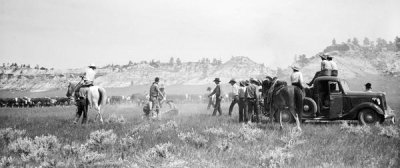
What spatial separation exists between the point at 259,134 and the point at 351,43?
535ft

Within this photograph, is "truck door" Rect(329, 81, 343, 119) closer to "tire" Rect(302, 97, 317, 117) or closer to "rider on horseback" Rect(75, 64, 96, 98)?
"tire" Rect(302, 97, 317, 117)

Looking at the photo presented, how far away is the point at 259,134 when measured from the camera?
27.0 feet

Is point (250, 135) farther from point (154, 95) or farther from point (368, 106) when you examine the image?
point (154, 95)

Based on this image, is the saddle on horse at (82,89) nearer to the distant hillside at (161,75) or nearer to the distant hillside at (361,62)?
the distant hillside at (361,62)

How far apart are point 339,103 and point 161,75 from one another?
130 meters

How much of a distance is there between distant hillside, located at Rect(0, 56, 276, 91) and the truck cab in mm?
112051

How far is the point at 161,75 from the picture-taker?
140 m

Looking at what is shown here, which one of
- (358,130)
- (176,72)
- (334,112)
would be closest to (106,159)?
(358,130)

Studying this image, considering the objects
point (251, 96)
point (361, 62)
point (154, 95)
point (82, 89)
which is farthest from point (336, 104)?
point (361, 62)

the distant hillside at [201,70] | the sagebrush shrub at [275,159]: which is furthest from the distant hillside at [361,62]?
the sagebrush shrub at [275,159]

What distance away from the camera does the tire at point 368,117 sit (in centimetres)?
1099

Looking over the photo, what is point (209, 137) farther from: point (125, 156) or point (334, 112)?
point (334, 112)

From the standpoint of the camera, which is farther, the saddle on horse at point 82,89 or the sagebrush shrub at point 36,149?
the saddle on horse at point 82,89

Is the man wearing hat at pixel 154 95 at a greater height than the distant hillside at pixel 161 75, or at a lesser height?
lesser
